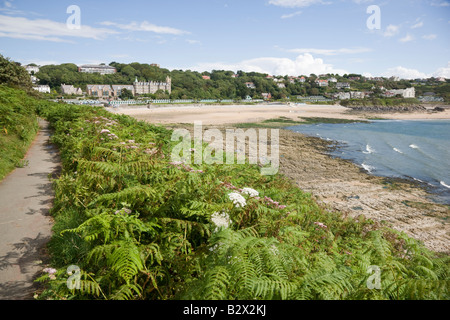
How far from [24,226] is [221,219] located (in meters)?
3.80

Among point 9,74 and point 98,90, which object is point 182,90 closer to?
point 98,90

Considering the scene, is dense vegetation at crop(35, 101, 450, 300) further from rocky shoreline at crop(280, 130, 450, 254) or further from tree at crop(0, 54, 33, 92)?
tree at crop(0, 54, 33, 92)

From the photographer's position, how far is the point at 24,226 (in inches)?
191

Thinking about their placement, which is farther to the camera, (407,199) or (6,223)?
(407,199)

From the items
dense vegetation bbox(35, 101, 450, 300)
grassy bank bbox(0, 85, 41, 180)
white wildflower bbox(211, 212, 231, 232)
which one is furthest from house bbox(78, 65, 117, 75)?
white wildflower bbox(211, 212, 231, 232)

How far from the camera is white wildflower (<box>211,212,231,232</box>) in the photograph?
362cm

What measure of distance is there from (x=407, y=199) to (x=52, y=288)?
18323 mm

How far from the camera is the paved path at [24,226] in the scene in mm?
3471

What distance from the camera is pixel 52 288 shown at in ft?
10.3

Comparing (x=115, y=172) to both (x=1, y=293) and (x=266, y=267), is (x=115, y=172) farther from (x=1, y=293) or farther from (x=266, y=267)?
(x=266, y=267)

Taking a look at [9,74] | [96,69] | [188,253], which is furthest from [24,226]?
[96,69]

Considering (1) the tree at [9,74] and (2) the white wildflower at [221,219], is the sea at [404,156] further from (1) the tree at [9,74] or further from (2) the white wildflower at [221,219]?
(1) the tree at [9,74]

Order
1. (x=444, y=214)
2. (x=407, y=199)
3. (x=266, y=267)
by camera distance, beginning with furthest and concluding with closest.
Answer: (x=407, y=199) < (x=444, y=214) < (x=266, y=267)

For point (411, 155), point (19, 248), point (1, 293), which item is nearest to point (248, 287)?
point (1, 293)
